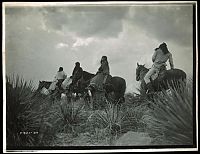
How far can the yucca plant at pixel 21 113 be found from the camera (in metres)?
1.24

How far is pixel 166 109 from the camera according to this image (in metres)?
1.24

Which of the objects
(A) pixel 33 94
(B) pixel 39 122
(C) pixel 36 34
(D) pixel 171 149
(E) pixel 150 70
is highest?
(C) pixel 36 34

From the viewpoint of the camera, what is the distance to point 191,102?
1.24 meters

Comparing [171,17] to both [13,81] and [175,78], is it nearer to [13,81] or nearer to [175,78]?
[175,78]

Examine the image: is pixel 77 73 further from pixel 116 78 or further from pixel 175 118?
pixel 175 118

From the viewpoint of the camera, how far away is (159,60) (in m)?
1.25

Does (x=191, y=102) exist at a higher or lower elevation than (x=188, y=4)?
lower

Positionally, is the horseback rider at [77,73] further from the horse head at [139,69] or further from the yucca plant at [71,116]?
the horse head at [139,69]

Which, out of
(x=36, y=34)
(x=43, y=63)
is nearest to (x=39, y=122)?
A: (x=43, y=63)

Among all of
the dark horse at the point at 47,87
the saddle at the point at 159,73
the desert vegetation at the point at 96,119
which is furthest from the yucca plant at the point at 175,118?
the dark horse at the point at 47,87

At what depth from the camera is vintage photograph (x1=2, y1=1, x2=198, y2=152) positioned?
124cm

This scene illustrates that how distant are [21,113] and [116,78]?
425mm

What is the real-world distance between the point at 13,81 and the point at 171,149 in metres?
0.72

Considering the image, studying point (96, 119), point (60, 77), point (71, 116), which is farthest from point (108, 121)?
point (60, 77)
